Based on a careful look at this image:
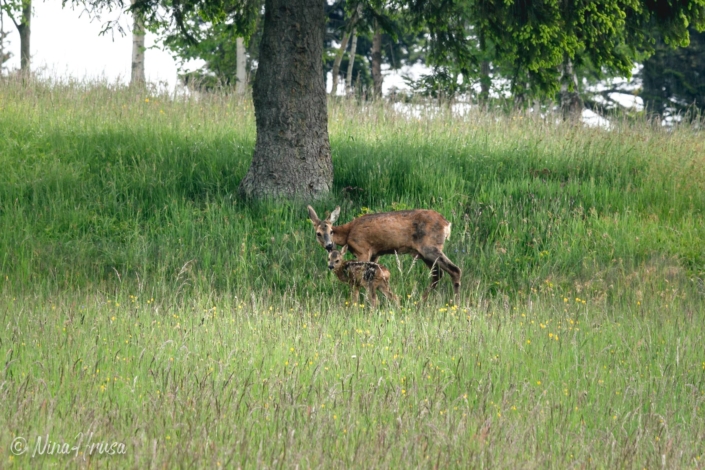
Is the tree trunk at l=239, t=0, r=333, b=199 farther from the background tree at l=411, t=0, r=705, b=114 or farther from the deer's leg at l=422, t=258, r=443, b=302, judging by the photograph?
the deer's leg at l=422, t=258, r=443, b=302

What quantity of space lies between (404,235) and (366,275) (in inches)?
35.8

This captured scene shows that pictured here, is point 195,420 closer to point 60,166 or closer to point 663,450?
point 663,450

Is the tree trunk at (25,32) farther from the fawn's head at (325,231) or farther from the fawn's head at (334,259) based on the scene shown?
the fawn's head at (334,259)

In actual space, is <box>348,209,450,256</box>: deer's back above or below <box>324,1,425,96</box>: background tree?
below

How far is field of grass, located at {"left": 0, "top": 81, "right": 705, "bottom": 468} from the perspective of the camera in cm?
486

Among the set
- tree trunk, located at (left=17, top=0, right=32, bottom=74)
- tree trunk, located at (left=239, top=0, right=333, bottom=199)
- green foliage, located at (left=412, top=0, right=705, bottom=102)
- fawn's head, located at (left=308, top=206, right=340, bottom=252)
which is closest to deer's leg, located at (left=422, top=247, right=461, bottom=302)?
fawn's head, located at (left=308, top=206, right=340, bottom=252)

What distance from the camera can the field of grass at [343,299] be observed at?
4.86 meters

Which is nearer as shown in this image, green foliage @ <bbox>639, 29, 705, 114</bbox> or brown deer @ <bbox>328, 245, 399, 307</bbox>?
brown deer @ <bbox>328, 245, 399, 307</bbox>

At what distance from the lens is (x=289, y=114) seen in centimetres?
1214

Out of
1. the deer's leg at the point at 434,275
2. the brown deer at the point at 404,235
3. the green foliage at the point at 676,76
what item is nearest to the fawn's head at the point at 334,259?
the brown deer at the point at 404,235

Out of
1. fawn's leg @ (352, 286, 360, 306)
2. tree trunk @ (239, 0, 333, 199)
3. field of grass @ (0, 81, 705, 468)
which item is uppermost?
tree trunk @ (239, 0, 333, 199)

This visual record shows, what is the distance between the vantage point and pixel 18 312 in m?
7.71

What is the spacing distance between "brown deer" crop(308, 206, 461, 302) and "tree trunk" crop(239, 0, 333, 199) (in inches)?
78.6

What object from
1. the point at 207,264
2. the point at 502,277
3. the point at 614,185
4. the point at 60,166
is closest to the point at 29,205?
the point at 60,166
